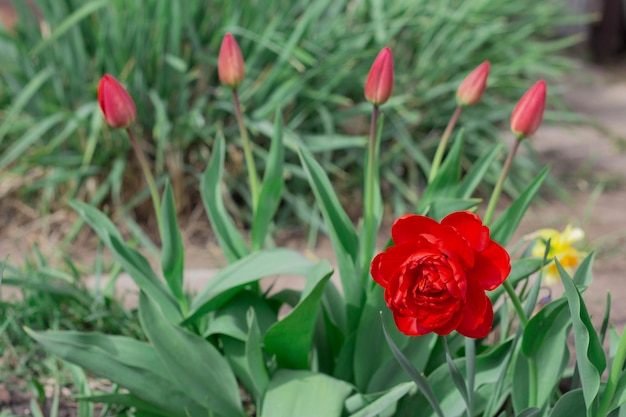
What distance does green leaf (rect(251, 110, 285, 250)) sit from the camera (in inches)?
60.5

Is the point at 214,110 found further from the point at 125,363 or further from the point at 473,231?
the point at 473,231

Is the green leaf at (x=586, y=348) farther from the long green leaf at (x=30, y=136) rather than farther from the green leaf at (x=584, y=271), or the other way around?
the long green leaf at (x=30, y=136)

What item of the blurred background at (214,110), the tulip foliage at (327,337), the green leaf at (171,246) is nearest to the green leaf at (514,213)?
the tulip foliage at (327,337)

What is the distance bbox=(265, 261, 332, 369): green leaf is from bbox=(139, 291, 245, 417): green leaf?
9cm

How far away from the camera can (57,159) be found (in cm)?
283

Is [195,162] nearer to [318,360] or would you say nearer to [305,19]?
[305,19]

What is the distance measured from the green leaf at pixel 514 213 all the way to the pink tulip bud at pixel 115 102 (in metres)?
0.63

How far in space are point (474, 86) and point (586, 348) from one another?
0.50m

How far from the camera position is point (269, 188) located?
1.55 metres

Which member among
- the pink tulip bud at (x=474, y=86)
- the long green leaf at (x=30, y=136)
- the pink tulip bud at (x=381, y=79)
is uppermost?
the long green leaf at (x=30, y=136)

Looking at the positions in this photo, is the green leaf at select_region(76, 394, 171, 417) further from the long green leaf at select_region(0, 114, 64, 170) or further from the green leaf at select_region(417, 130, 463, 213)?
→ the long green leaf at select_region(0, 114, 64, 170)

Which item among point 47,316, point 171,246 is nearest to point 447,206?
point 171,246

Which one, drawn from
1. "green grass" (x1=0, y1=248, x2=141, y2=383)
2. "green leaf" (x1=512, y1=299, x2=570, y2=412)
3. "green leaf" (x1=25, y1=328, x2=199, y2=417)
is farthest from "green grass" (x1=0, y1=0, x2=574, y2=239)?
"green leaf" (x1=512, y1=299, x2=570, y2=412)

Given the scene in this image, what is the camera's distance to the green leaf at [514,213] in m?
1.42
